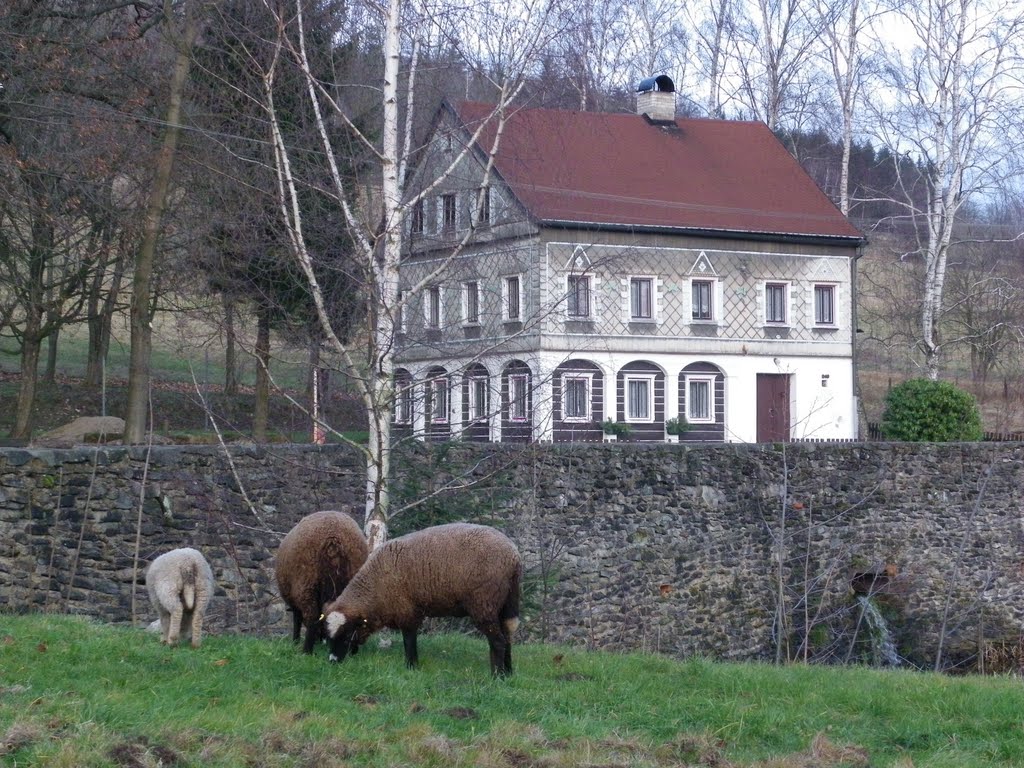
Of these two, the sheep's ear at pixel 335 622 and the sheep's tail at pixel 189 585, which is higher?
the sheep's tail at pixel 189 585

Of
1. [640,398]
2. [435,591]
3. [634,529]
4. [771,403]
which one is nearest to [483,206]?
[435,591]

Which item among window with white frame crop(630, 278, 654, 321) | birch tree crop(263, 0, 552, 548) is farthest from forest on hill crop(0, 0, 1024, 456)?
window with white frame crop(630, 278, 654, 321)

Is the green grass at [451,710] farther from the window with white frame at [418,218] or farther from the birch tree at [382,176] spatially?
the window with white frame at [418,218]

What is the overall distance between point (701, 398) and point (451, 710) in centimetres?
2927

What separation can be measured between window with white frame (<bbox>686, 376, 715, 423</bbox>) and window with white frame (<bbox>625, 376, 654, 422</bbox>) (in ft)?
4.35

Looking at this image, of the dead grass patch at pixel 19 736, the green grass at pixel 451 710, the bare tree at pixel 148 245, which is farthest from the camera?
the bare tree at pixel 148 245

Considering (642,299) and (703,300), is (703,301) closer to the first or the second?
(703,300)

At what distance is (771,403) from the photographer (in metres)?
36.9

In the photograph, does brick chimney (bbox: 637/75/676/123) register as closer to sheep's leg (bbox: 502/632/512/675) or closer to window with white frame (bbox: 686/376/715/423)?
window with white frame (bbox: 686/376/715/423)

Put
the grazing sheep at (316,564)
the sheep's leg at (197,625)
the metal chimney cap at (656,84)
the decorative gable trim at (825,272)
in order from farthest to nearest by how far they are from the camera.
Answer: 1. the metal chimney cap at (656,84)
2. the decorative gable trim at (825,272)
3. the grazing sheep at (316,564)
4. the sheep's leg at (197,625)

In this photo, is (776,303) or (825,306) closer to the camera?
(776,303)

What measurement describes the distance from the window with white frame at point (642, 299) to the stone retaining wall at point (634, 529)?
14326mm

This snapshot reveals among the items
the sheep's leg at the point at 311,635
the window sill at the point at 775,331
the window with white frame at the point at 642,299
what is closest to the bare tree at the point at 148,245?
the sheep's leg at the point at 311,635

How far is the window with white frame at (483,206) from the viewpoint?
10969mm
